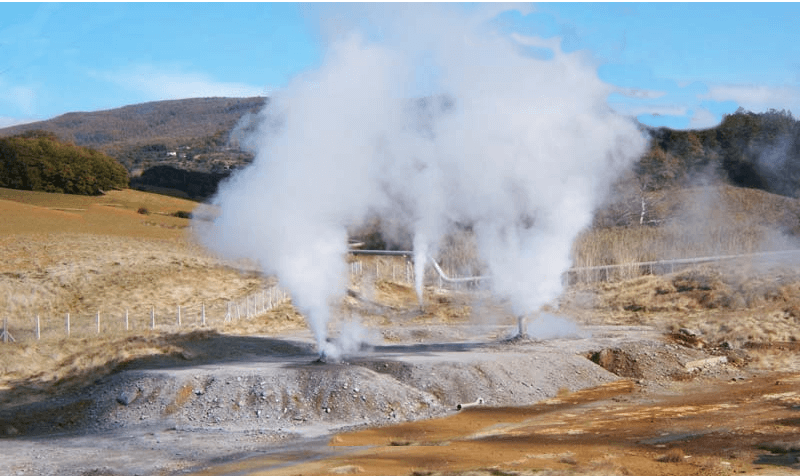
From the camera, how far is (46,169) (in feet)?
271

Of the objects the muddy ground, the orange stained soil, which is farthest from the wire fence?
the orange stained soil

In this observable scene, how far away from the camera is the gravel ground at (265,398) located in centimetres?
1750

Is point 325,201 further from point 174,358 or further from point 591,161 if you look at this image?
point 591,161

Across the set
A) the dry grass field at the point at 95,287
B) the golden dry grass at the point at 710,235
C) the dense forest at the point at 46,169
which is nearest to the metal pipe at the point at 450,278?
the golden dry grass at the point at 710,235

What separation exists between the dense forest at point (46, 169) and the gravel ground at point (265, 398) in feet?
200

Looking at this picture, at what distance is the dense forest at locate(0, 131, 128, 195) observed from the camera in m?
82.6

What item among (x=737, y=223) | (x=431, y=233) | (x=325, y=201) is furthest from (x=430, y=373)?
(x=737, y=223)

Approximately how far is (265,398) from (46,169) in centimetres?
6937

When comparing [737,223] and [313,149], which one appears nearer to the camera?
[313,149]

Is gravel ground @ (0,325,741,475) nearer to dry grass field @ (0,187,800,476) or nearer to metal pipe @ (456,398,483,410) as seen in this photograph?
metal pipe @ (456,398,483,410)

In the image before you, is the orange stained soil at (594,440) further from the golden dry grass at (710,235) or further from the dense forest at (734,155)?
the dense forest at (734,155)

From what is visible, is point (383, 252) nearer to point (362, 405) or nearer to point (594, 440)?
point (362, 405)

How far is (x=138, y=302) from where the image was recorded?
1645 inches

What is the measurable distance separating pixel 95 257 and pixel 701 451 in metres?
41.2
